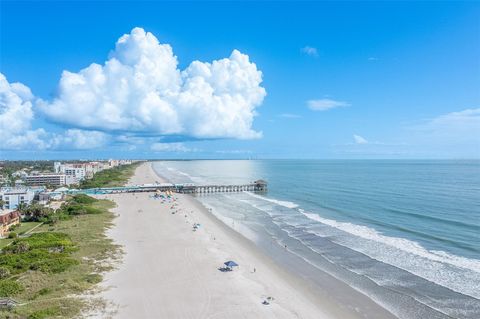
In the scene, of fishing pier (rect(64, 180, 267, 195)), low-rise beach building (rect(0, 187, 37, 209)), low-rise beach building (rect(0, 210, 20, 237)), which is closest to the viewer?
low-rise beach building (rect(0, 210, 20, 237))

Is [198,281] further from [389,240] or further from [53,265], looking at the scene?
[389,240]

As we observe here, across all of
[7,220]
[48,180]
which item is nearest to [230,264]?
[7,220]

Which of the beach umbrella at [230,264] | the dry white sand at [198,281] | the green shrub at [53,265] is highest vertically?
the green shrub at [53,265]

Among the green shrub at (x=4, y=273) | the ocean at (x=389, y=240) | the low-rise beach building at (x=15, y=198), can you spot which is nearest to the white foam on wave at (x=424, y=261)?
the ocean at (x=389, y=240)

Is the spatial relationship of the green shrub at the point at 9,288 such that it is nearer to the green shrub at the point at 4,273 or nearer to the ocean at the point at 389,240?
the green shrub at the point at 4,273

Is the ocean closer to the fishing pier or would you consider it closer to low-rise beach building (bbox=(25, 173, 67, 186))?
the fishing pier

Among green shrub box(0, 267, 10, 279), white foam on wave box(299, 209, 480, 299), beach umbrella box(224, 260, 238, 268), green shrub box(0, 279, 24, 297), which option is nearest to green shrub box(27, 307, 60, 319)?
green shrub box(0, 279, 24, 297)

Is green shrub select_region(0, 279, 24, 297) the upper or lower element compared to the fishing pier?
lower
